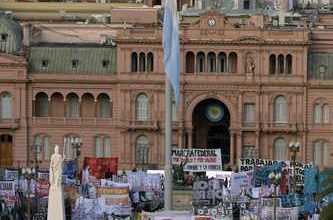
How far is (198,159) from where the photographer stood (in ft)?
273

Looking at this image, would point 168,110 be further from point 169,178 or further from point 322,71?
point 322,71

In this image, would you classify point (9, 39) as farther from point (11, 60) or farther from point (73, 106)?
point (73, 106)

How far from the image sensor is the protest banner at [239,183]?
246 feet

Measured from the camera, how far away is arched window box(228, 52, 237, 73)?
109438 mm

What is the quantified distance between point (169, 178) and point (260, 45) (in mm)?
55089

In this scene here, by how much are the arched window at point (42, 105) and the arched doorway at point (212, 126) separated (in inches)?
392

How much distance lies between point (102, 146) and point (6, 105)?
6962mm

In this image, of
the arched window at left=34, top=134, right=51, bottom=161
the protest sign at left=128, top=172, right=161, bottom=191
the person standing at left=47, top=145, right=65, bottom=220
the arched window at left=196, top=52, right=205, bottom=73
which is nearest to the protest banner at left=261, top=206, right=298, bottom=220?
the protest sign at left=128, top=172, right=161, bottom=191

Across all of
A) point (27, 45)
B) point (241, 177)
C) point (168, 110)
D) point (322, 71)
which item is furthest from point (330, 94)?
point (168, 110)

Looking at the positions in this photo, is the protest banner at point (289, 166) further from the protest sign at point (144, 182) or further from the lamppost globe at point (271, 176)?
the protest sign at point (144, 182)

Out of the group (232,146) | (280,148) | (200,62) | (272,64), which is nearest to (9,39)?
(200,62)

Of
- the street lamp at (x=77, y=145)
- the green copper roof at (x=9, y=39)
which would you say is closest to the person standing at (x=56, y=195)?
the street lamp at (x=77, y=145)

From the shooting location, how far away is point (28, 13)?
402 ft

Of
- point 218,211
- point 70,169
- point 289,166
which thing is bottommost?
point 218,211
